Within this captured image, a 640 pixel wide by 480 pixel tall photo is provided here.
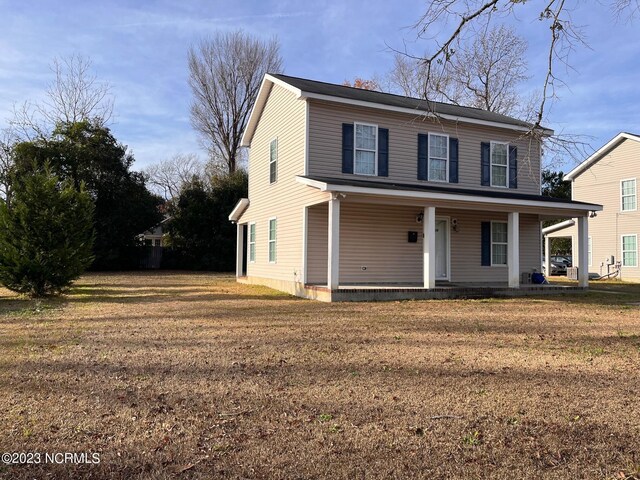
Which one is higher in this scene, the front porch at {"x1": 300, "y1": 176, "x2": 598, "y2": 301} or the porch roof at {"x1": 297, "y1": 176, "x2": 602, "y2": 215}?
the porch roof at {"x1": 297, "y1": 176, "x2": 602, "y2": 215}

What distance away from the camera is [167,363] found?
5.29m

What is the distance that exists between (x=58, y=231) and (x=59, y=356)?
778cm

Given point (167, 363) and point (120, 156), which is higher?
point (120, 156)

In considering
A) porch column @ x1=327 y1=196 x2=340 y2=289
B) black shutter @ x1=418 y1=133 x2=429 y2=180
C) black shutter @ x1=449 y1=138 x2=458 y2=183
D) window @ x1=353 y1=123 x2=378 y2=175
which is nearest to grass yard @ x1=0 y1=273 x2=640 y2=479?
porch column @ x1=327 y1=196 x2=340 y2=289

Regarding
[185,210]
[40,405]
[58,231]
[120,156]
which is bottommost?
[40,405]

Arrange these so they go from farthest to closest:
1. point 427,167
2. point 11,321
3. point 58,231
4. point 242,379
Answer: point 427,167 < point 58,231 < point 11,321 < point 242,379

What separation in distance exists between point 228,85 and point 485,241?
2459 centimetres

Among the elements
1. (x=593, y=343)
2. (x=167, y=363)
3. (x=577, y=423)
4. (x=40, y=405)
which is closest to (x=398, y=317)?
(x=593, y=343)

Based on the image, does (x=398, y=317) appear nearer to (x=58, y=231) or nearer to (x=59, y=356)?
(x=59, y=356)

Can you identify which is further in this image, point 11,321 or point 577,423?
point 11,321

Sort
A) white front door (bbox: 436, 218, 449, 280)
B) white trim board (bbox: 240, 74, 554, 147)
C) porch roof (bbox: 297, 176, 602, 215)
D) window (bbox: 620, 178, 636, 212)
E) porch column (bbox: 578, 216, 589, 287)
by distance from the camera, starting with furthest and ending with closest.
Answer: window (bbox: 620, 178, 636, 212), white front door (bbox: 436, 218, 449, 280), porch column (bbox: 578, 216, 589, 287), white trim board (bbox: 240, 74, 554, 147), porch roof (bbox: 297, 176, 602, 215)

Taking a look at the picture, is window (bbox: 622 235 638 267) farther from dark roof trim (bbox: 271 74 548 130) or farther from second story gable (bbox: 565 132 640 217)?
dark roof trim (bbox: 271 74 548 130)

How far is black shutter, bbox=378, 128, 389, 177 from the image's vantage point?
1398 cm

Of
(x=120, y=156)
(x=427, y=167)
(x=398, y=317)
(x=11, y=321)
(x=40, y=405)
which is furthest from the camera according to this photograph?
(x=120, y=156)
